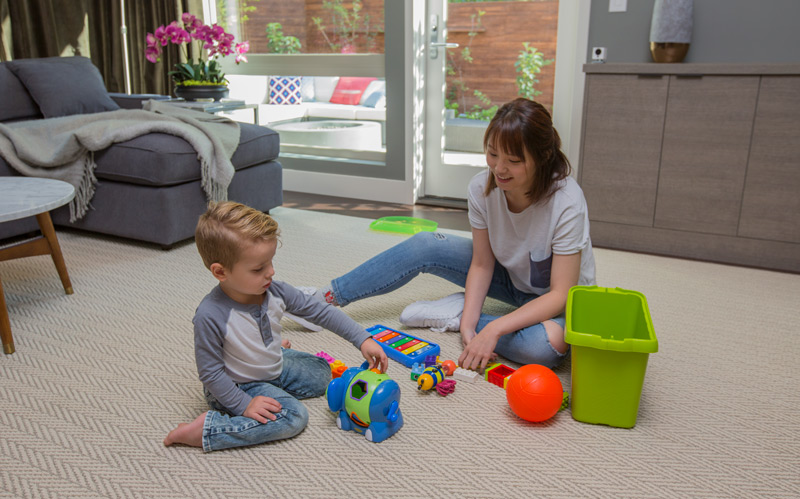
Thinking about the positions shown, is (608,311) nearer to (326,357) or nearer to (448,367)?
(448,367)

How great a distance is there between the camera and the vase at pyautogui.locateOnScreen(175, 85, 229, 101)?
A: 11.5ft

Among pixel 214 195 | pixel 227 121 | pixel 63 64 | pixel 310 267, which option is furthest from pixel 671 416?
pixel 63 64

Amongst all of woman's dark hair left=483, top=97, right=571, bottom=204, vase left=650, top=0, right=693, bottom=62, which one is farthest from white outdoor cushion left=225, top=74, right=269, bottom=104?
woman's dark hair left=483, top=97, right=571, bottom=204

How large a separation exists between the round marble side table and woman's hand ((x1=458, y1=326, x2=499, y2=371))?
1.25 m

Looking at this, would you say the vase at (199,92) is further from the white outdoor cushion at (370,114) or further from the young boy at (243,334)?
the young boy at (243,334)

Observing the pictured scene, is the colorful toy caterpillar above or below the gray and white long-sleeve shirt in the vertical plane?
below

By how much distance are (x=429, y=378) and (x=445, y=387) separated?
0.05 meters

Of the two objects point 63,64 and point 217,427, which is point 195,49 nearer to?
point 63,64

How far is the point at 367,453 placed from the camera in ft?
4.37

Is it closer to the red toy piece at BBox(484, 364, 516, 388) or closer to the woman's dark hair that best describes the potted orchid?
the woman's dark hair

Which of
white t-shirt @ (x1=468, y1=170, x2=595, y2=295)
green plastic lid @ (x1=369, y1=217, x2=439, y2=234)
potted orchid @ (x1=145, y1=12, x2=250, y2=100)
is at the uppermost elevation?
potted orchid @ (x1=145, y1=12, x2=250, y2=100)

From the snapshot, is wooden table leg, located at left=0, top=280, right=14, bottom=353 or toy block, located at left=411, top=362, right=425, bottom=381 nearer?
toy block, located at left=411, top=362, right=425, bottom=381

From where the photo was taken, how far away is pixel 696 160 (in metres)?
2.57

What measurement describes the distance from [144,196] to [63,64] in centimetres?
132
